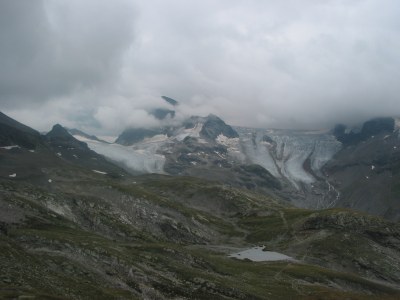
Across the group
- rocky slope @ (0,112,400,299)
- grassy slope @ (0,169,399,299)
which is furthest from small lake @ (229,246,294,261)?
grassy slope @ (0,169,399,299)

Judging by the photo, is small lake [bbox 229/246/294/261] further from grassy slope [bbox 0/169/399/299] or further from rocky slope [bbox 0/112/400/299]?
grassy slope [bbox 0/169/399/299]

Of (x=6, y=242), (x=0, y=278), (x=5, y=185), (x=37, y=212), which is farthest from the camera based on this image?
(x=5, y=185)

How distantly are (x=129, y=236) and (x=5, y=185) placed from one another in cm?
4640

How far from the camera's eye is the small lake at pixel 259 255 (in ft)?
550

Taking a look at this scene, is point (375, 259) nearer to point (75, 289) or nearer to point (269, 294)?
point (269, 294)

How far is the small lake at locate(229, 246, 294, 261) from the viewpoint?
167700mm

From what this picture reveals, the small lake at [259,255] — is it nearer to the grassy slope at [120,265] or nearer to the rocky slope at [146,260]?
the rocky slope at [146,260]

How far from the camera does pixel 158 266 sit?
98.1m

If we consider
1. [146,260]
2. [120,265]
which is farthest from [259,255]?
[120,265]

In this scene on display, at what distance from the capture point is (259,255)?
176 metres

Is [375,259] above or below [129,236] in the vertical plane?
above

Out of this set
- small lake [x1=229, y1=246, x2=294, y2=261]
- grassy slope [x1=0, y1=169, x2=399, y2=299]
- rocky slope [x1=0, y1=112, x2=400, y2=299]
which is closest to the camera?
grassy slope [x1=0, y1=169, x2=399, y2=299]

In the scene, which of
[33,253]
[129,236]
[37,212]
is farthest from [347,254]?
[33,253]

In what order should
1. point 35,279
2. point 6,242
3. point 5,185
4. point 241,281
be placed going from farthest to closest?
1. point 5,185
2. point 241,281
3. point 6,242
4. point 35,279
